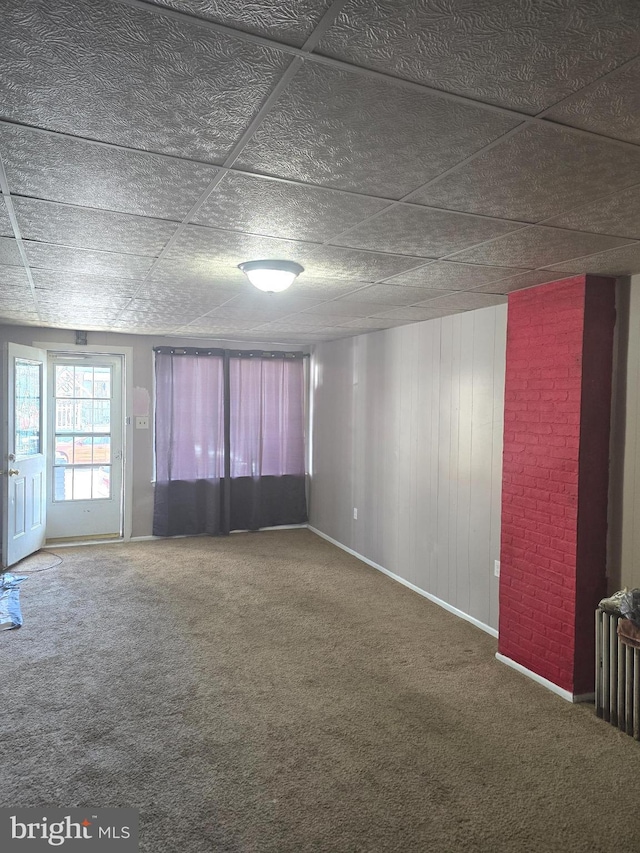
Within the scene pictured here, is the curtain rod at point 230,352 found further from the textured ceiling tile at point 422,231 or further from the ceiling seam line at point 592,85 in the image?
the ceiling seam line at point 592,85

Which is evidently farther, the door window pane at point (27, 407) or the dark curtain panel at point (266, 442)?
the dark curtain panel at point (266, 442)

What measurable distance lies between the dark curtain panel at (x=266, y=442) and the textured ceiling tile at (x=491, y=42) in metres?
5.74

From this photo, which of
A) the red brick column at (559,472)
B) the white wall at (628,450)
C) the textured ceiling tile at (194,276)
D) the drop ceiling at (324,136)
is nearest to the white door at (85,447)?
the textured ceiling tile at (194,276)

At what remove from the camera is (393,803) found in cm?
233

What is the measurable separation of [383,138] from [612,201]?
0.94 meters

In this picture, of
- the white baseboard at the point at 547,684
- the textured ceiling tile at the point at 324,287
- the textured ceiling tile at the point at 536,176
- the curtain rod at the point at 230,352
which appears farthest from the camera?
the curtain rod at the point at 230,352

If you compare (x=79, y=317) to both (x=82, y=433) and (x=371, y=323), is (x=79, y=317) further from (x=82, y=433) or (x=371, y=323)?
(x=371, y=323)

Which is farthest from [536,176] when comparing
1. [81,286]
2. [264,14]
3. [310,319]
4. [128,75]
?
[310,319]

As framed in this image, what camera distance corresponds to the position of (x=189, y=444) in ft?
21.8

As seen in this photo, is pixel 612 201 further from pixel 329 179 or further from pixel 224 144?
pixel 224 144

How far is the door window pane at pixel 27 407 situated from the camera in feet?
17.9

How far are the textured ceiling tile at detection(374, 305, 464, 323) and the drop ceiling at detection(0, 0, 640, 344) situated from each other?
1148 mm

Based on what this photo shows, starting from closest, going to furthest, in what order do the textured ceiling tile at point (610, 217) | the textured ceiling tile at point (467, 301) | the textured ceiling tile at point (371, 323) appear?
1. the textured ceiling tile at point (610, 217)
2. the textured ceiling tile at point (467, 301)
3. the textured ceiling tile at point (371, 323)

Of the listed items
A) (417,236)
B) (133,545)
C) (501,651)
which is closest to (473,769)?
(501,651)
